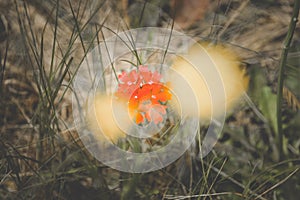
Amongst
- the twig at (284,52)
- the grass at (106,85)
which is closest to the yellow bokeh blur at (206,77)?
the grass at (106,85)

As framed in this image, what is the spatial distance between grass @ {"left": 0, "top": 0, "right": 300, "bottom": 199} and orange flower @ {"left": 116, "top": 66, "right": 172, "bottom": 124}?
3cm

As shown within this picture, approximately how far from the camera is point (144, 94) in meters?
0.86

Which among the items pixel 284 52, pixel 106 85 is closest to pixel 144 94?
pixel 106 85

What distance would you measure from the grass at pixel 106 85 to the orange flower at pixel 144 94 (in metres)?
0.03

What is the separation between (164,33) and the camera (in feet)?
2.99

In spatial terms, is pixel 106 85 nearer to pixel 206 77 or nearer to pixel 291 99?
pixel 206 77

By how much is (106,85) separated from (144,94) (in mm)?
67

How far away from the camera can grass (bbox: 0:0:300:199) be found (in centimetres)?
81

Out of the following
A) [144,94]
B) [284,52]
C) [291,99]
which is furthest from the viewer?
[291,99]

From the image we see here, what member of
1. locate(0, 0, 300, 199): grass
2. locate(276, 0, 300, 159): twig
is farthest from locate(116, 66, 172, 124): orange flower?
locate(276, 0, 300, 159): twig

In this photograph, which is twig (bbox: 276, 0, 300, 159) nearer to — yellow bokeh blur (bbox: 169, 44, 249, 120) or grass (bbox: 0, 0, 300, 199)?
grass (bbox: 0, 0, 300, 199)

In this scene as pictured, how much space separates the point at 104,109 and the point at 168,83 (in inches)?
4.6

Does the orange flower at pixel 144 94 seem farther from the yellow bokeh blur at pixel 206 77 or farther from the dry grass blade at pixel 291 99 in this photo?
the dry grass blade at pixel 291 99

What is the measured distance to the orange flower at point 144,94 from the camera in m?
0.86
